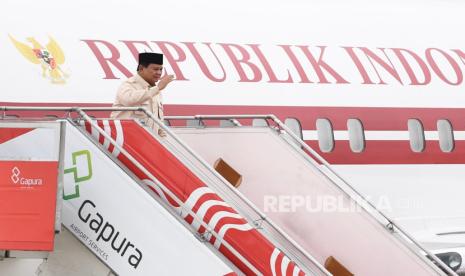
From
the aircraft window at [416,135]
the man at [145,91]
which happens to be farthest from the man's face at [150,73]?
the aircraft window at [416,135]

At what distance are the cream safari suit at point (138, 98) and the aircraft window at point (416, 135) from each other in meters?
6.34

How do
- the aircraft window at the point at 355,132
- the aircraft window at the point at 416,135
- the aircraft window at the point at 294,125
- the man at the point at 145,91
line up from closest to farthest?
the man at the point at 145,91 → the aircraft window at the point at 294,125 → the aircraft window at the point at 355,132 → the aircraft window at the point at 416,135

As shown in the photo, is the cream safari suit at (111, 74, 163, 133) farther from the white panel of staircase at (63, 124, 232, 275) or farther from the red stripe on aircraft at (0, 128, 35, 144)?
the red stripe on aircraft at (0, 128, 35, 144)

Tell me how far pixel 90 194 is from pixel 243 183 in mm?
1678

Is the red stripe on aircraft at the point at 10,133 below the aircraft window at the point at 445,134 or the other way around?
below

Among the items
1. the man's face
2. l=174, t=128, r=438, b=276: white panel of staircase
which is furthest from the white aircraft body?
l=174, t=128, r=438, b=276: white panel of staircase

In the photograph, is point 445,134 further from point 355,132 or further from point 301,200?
point 301,200

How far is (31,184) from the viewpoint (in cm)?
671

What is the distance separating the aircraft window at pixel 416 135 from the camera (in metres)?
14.0

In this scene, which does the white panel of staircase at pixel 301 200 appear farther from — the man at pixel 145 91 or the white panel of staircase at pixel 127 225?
the white panel of staircase at pixel 127 225

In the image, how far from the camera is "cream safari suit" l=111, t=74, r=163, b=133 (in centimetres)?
785

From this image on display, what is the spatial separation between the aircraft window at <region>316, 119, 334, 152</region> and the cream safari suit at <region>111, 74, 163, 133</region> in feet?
17.9

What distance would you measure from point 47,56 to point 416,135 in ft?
16.5

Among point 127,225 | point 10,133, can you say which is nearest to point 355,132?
point 127,225
